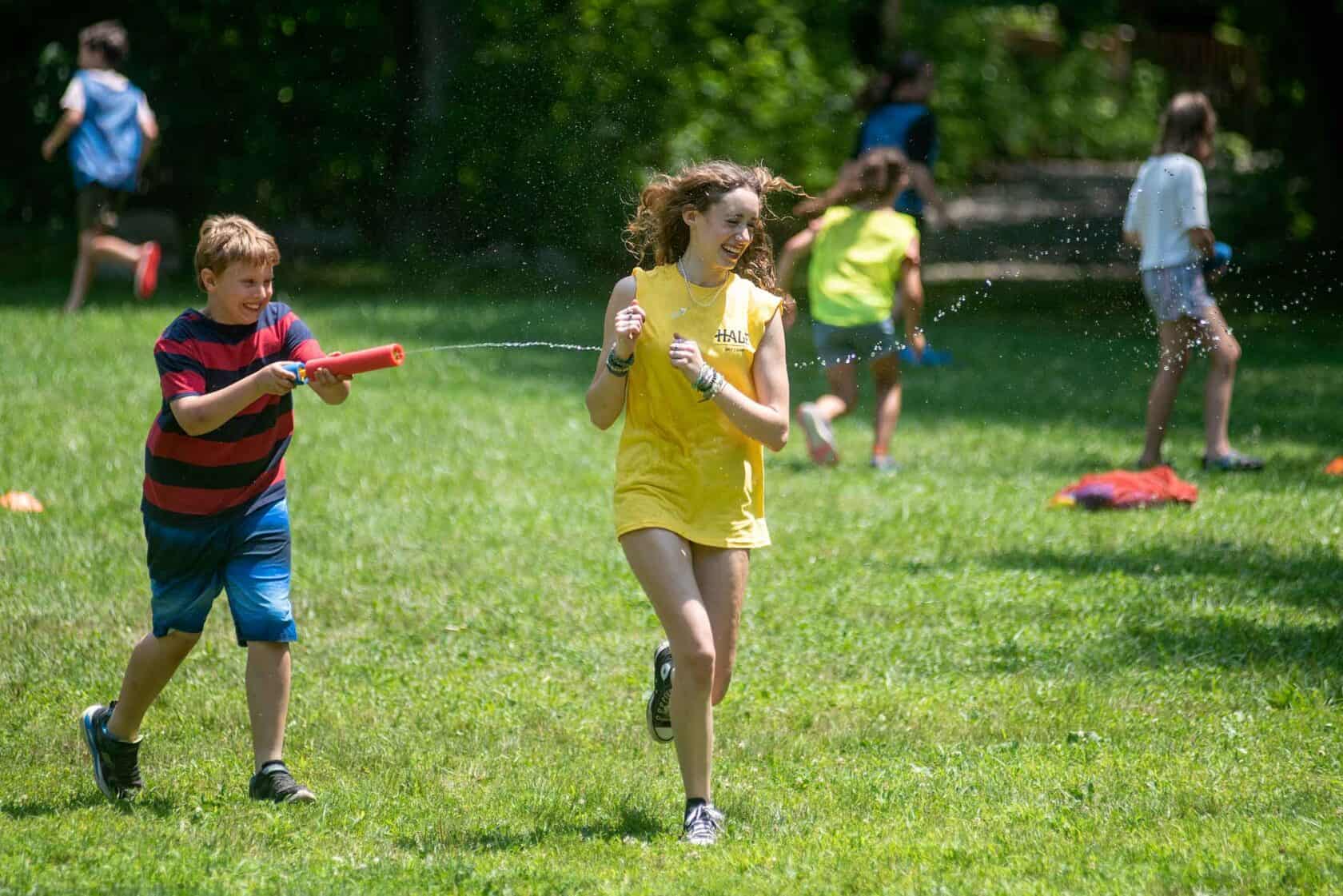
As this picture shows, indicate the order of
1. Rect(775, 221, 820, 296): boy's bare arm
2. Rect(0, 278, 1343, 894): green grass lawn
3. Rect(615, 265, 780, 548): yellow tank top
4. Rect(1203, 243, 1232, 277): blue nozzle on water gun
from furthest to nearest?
Rect(775, 221, 820, 296): boy's bare arm, Rect(1203, 243, 1232, 277): blue nozzle on water gun, Rect(615, 265, 780, 548): yellow tank top, Rect(0, 278, 1343, 894): green grass lawn

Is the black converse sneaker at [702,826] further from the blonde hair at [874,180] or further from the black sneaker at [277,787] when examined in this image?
the blonde hair at [874,180]

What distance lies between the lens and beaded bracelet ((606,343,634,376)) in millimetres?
4613

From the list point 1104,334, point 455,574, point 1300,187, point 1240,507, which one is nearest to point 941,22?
point 1300,187

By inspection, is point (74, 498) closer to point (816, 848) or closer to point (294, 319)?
point (294, 319)

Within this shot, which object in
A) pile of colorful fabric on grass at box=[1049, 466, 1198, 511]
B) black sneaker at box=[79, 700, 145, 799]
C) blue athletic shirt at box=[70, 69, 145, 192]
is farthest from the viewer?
blue athletic shirt at box=[70, 69, 145, 192]

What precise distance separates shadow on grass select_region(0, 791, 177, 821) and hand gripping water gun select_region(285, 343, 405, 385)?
130 cm

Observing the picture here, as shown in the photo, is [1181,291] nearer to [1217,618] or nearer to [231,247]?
[1217,618]

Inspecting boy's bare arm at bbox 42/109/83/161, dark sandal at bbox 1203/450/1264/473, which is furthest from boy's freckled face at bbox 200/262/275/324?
boy's bare arm at bbox 42/109/83/161

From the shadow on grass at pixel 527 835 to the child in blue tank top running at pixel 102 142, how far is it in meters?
10.1

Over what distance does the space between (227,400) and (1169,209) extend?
6470mm

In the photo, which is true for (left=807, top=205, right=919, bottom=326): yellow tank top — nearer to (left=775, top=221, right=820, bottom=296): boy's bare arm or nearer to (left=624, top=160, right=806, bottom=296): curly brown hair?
(left=775, top=221, right=820, bottom=296): boy's bare arm

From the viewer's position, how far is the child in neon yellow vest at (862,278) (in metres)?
9.85

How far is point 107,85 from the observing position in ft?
46.3

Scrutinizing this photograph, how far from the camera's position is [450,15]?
1424cm
